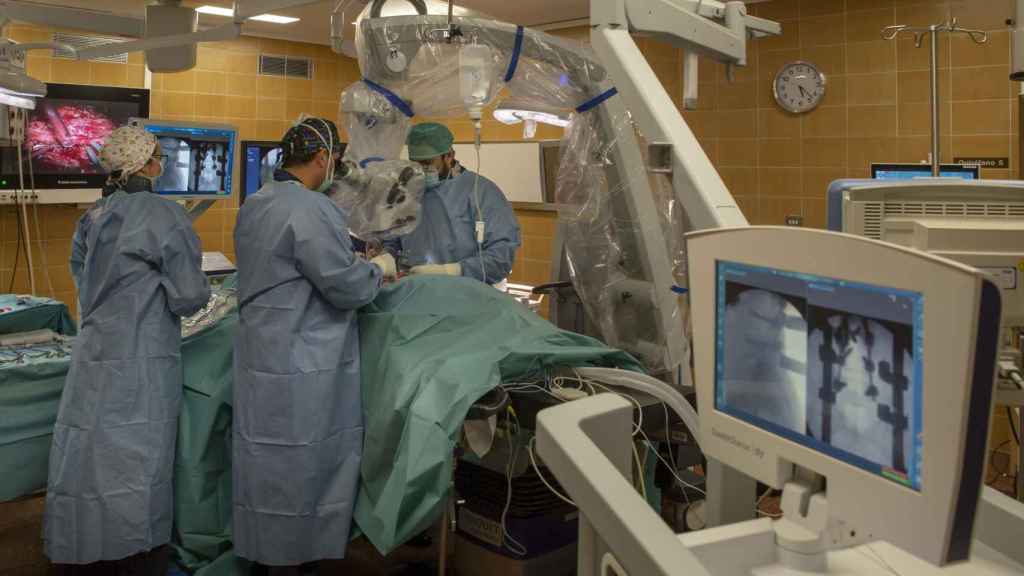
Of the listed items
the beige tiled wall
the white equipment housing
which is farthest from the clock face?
the white equipment housing

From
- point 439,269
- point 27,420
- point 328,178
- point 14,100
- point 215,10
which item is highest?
point 215,10

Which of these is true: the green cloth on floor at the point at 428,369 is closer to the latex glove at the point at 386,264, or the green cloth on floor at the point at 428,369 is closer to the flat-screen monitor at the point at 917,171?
the latex glove at the point at 386,264

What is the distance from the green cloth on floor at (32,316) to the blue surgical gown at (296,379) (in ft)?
3.73

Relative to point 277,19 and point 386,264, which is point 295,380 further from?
point 277,19

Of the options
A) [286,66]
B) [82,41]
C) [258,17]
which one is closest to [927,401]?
[258,17]

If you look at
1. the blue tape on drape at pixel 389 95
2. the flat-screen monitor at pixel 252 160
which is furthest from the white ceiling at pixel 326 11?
the blue tape on drape at pixel 389 95

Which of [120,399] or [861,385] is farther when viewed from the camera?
[120,399]

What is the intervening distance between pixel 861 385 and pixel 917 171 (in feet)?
12.3

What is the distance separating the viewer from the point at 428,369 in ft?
8.27

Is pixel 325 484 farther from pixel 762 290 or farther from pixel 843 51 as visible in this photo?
pixel 843 51

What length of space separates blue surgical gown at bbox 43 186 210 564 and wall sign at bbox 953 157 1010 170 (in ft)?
11.9

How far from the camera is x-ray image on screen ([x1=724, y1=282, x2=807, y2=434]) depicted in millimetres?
1058

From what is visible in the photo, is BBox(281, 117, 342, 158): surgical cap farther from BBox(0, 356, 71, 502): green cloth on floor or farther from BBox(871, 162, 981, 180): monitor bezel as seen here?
BBox(871, 162, 981, 180): monitor bezel

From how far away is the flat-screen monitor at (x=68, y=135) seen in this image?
5199 millimetres
